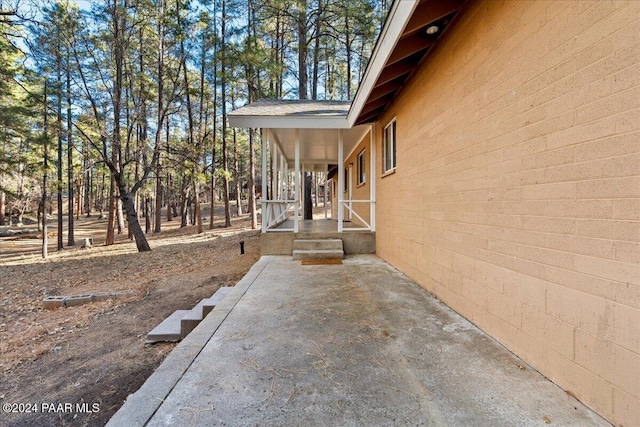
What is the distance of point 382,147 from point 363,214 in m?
2.70

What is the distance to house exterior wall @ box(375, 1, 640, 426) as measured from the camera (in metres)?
1.51

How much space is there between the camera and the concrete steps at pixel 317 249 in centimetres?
599

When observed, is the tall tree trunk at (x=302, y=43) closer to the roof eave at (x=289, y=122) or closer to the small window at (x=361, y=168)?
the small window at (x=361, y=168)

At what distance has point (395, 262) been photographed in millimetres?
5242

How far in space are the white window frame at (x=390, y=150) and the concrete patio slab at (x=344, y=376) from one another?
10.4 ft

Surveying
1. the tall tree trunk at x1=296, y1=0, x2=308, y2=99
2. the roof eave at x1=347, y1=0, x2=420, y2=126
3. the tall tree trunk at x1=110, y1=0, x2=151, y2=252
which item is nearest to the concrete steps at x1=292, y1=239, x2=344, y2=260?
the roof eave at x1=347, y1=0, x2=420, y2=126

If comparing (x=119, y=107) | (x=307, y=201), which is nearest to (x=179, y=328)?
(x=307, y=201)

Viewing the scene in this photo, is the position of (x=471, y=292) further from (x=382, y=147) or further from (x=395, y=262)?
(x=382, y=147)

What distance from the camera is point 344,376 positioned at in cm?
194

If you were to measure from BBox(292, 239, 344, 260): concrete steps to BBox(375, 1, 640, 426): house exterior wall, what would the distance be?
289 centimetres

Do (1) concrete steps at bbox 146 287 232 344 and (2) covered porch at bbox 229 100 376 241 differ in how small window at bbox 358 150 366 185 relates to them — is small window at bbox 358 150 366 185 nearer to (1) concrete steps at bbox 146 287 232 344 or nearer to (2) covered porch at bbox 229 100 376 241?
(2) covered porch at bbox 229 100 376 241

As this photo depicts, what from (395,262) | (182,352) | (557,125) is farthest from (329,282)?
(557,125)

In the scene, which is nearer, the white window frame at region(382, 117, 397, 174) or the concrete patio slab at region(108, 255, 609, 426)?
the concrete patio slab at region(108, 255, 609, 426)

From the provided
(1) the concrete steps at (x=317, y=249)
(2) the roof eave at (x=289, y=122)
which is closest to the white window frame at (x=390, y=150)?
(2) the roof eave at (x=289, y=122)
